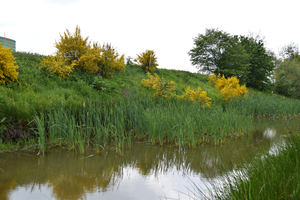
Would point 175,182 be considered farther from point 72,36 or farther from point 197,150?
point 72,36

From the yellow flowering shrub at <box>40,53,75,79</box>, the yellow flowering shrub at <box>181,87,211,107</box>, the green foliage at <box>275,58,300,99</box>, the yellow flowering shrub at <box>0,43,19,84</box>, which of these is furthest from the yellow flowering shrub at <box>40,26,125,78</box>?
the green foliage at <box>275,58,300,99</box>

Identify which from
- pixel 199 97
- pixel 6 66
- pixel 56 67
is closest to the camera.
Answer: pixel 6 66

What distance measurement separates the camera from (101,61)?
536 inches

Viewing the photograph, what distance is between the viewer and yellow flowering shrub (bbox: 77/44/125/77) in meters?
12.5

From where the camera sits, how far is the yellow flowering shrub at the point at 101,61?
492 inches

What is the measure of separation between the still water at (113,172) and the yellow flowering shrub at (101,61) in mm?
7738

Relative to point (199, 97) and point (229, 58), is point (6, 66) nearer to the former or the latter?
point (199, 97)

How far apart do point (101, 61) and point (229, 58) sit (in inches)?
806

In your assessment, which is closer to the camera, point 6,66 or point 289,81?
point 6,66

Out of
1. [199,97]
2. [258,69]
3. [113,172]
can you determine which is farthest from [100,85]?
[258,69]

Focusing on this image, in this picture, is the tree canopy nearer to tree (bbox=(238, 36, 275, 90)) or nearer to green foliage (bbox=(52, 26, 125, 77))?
tree (bbox=(238, 36, 275, 90))

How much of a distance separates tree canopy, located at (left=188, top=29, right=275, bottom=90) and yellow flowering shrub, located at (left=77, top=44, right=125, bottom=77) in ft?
56.9

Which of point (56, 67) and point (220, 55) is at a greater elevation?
point (220, 55)

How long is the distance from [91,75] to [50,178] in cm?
929
